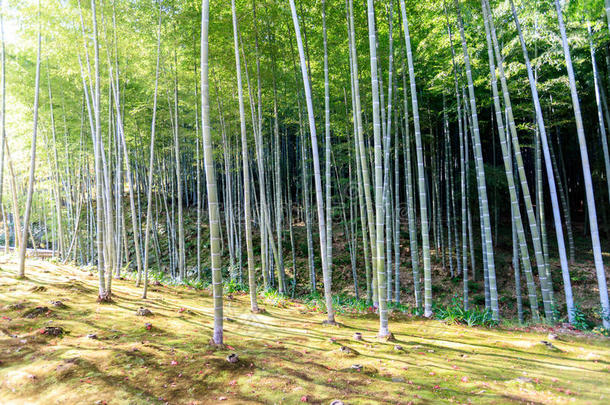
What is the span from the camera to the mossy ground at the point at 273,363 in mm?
2170

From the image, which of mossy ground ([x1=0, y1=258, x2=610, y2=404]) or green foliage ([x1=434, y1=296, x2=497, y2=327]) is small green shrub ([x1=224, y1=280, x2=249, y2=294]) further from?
green foliage ([x1=434, y1=296, x2=497, y2=327])

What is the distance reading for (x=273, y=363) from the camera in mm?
2727

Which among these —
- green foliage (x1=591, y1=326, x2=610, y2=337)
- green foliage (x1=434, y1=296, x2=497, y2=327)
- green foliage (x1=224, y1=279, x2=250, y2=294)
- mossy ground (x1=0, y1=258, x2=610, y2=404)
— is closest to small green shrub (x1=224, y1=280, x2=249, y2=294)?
green foliage (x1=224, y1=279, x2=250, y2=294)

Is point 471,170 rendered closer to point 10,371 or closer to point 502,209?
point 502,209

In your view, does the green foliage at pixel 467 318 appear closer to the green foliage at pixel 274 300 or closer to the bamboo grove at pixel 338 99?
the bamboo grove at pixel 338 99

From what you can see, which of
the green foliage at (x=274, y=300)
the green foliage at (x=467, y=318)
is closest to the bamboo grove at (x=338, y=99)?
the green foliage at (x=467, y=318)

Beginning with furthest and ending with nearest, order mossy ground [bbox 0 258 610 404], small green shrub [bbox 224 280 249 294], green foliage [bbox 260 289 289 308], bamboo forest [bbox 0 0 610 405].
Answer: small green shrub [bbox 224 280 249 294] < green foliage [bbox 260 289 289 308] < bamboo forest [bbox 0 0 610 405] < mossy ground [bbox 0 258 610 404]

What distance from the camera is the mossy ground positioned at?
2170 mm

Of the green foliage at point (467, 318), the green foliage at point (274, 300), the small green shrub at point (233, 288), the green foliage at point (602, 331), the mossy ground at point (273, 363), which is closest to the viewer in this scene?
the mossy ground at point (273, 363)

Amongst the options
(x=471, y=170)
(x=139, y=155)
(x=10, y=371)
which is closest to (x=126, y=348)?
(x=10, y=371)

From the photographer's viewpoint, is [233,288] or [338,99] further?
[338,99]

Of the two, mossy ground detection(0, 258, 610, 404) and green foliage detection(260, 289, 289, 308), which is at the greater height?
mossy ground detection(0, 258, 610, 404)

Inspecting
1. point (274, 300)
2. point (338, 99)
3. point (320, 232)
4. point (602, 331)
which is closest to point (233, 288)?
point (274, 300)

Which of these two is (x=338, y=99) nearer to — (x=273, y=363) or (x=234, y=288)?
(x=234, y=288)
